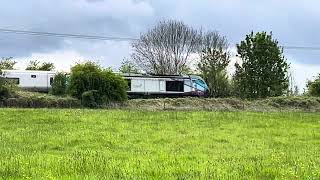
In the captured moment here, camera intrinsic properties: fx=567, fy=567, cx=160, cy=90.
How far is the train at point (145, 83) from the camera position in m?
59.9

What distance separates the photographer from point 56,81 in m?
55.2

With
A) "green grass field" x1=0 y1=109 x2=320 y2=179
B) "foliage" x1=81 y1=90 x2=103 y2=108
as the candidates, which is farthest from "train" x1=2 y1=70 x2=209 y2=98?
"green grass field" x1=0 y1=109 x2=320 y2=179

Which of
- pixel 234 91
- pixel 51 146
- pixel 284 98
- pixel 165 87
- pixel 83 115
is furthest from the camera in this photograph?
pixel 234 91

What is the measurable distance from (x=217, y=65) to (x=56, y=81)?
38.2 m

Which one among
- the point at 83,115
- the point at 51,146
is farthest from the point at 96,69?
the point at 51,146

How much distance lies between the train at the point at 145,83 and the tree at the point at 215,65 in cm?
1604

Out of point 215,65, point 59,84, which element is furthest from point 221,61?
point 59,84

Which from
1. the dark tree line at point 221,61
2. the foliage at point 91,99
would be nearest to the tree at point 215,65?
the dark tree line at point 221,61

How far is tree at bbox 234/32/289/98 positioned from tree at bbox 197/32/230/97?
41.9 ft

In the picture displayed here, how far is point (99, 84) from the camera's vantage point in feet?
162

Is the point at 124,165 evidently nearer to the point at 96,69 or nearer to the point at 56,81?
the point at 96,69

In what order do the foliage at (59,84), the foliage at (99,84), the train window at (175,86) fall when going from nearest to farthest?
the foliage at (99,84), the foliage at (59,84), the train window at (175,86)

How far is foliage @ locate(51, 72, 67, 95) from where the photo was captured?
176 ft

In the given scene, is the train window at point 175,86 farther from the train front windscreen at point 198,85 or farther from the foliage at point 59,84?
the foliage at point 59,84
